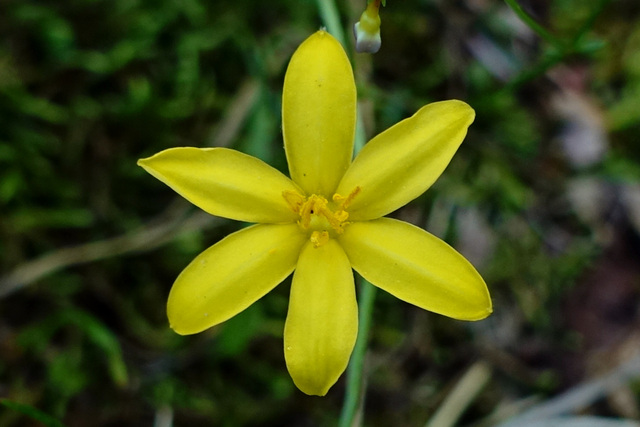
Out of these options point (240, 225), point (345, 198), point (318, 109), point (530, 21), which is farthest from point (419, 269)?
point (240, 225)

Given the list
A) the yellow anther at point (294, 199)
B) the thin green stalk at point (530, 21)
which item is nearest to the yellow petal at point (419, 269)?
the yellow anther at point (294, 199)

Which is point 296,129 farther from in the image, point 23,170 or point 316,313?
point 23,170

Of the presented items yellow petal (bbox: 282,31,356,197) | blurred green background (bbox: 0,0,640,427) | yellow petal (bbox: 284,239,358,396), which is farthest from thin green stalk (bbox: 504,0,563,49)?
yellow petal (bbox: 284,239,358,396)

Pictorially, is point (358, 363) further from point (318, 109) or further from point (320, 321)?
point (318, 109)

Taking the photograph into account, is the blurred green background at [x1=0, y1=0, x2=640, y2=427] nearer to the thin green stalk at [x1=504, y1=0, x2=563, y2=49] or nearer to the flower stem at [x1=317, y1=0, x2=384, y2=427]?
the thin green stalk at [x1=504, y1=0, x2=563, y2=49]

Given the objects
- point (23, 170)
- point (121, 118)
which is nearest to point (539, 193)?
point (121, 118)
